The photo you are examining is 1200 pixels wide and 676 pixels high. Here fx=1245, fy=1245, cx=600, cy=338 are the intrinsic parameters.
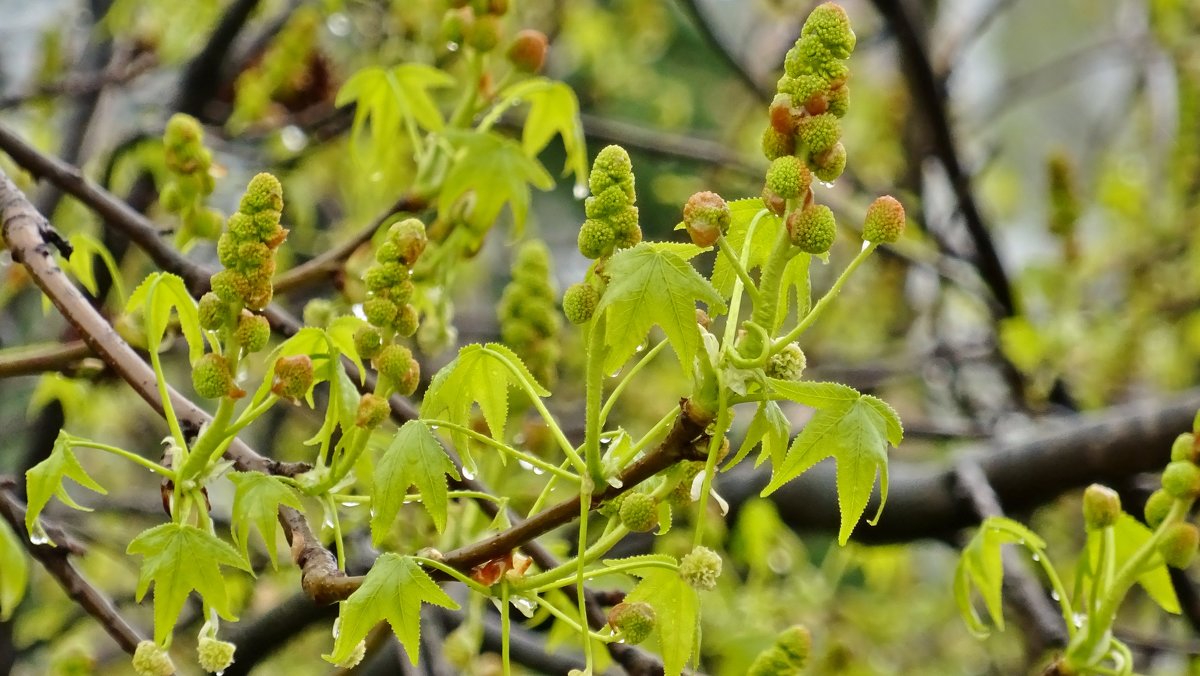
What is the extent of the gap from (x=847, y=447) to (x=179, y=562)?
1.74 feet

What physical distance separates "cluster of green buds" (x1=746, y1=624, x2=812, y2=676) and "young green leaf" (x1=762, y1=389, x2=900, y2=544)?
0.70 feet

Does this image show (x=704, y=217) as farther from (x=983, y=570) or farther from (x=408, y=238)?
(x=983, y=570)

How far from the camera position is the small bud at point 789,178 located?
2.80 feet

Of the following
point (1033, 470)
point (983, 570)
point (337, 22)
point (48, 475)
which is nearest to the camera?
point (48, 475)

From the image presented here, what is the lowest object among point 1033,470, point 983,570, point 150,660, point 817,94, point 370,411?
point 1033,470

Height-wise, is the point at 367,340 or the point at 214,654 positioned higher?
the point at 367,340

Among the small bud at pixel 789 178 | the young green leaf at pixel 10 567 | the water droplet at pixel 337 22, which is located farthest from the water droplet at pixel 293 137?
the small bud at pixel 789 178

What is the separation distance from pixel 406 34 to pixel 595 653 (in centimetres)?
179

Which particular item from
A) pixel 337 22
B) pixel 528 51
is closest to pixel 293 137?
pixel 337 22

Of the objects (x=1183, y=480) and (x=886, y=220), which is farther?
(x=1183, y=480)

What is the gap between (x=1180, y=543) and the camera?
107 centimetres

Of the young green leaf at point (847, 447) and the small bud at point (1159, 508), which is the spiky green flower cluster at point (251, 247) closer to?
the young green leaf at point (847, 447)

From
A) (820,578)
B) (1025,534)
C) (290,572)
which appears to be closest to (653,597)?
(1025,534)

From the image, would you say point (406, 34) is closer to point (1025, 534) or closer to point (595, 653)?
point (595, 653)
